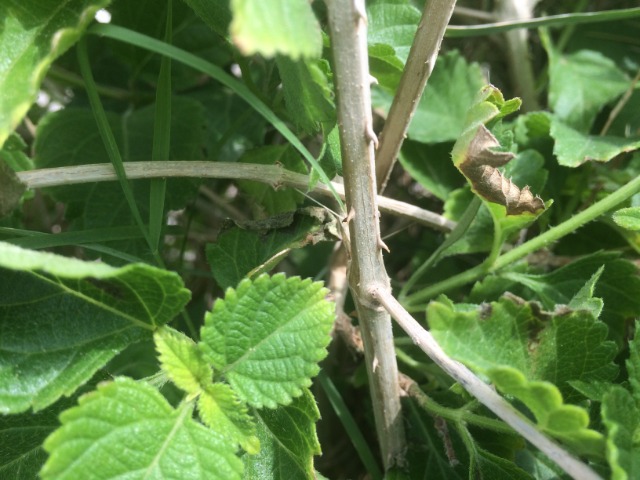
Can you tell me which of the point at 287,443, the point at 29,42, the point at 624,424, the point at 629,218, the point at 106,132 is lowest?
the point at 287,443

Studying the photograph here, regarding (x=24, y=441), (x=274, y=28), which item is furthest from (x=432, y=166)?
(x=24, y=441)

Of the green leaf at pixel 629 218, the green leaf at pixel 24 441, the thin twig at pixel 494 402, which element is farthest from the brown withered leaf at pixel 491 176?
the green leaf at pixel 24 441

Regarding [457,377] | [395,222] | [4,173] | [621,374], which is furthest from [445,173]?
[4,173]

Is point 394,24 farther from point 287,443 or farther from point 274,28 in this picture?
point 287,443

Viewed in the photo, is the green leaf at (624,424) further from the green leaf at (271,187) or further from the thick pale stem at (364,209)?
the green leaf at (271,187)

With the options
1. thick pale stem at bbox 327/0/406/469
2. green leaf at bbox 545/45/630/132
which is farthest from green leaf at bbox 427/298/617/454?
green leaf at bbox 545/45/630/132
